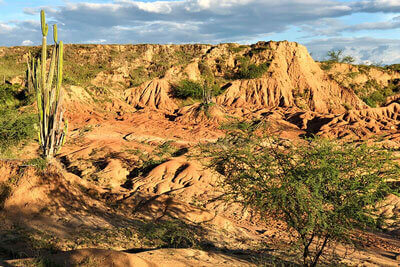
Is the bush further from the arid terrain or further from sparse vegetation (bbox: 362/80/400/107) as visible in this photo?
sparse vegetation (bbox: 362/80/400/107)

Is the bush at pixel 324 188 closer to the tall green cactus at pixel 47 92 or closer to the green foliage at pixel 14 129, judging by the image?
the tall green cactus at pixel 47 92

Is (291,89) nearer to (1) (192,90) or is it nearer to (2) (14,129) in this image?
(1) (192,90)

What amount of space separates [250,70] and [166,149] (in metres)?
22.2

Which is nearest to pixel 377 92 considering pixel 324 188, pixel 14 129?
pixel 324 188

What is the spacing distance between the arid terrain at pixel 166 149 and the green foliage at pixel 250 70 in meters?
0.14

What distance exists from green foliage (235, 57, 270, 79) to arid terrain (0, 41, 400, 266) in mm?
143

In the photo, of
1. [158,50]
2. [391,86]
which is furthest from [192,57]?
[391,86]

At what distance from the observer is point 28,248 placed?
22.8 ft

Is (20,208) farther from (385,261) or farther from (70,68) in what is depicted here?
(70,68)

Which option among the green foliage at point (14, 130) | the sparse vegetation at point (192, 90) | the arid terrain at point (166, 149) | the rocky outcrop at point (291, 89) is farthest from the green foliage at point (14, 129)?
the rocky outcrop at point (291, 89)

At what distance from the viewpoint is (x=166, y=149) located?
17828 millimetres

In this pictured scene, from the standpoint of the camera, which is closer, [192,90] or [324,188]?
[324,188]

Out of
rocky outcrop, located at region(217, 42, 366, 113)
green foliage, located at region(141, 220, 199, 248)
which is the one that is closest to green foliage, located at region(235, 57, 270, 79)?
rocky outcrop, located at region(217, 42, 366, 113)

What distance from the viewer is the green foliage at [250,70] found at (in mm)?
36256
